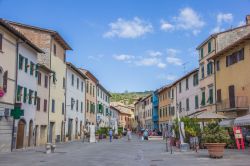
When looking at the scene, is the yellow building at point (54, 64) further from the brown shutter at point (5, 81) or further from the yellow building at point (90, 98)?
the yellow building at point (90, 98)

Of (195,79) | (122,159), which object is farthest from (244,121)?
(195,79)

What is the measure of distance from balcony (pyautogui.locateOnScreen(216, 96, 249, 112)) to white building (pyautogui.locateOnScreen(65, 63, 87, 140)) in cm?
1816

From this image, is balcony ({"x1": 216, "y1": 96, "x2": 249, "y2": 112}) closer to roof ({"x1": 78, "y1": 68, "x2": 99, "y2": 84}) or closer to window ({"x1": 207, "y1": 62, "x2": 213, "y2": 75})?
window ({"x1": 207, "y1": 62, "x2": 213, "y2": 75})

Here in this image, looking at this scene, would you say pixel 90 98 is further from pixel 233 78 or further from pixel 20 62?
pixel 20 62

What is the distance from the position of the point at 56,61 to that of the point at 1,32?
1483 centimetres

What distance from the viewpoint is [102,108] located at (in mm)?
71750

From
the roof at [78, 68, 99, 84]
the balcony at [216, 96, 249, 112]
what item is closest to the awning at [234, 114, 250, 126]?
the balcony at [216, 96, 249, 112]

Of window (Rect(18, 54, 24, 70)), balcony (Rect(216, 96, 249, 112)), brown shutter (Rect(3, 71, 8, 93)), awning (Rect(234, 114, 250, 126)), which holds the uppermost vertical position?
window (Rect(18, 54, 24, 70))

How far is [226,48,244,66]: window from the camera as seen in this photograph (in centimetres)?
3171

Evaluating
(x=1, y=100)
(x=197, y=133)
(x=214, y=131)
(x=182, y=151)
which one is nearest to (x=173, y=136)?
(x=197, y=133)

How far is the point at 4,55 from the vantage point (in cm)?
2439

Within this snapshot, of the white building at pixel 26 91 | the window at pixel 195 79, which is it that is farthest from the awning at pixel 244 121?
the window at pixel 195 79

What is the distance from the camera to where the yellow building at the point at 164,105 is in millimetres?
63175

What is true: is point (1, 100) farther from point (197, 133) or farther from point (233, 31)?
point (233, 31)
